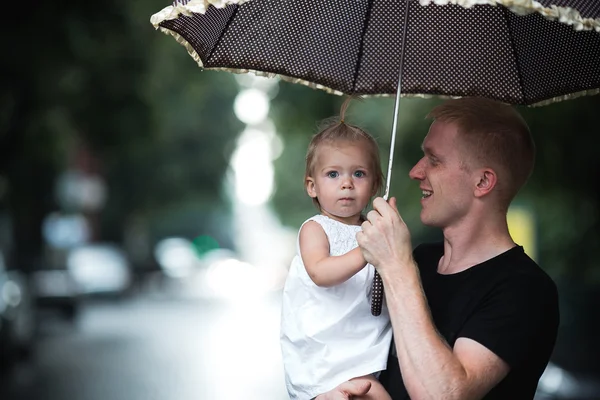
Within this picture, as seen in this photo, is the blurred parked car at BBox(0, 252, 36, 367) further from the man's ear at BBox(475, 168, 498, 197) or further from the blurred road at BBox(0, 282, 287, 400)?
the man's ear at BBox(475, 168, 498, 197)

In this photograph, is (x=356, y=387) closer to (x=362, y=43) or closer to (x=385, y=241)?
(x=385, y=241)

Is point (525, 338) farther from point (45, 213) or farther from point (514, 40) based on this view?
point (45, 213)

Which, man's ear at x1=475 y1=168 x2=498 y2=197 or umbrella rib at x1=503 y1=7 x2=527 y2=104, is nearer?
man's ear at x1=475 y1=168 x2=498 y2=197

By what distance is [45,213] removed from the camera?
29.9 m

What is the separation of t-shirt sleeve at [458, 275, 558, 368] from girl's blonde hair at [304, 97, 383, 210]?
2.32ft

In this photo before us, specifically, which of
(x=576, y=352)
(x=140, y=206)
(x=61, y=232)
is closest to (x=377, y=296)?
(x=576, y=352)

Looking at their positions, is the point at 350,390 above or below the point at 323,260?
below

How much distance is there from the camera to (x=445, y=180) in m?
3.74

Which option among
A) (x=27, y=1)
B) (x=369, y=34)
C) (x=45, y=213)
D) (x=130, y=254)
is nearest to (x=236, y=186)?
(x=130, y=254)

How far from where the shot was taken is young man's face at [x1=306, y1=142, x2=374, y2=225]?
3.80 metres

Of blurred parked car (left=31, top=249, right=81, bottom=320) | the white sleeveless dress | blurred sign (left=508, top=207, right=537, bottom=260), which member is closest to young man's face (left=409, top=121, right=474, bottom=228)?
the white sleeveless dress

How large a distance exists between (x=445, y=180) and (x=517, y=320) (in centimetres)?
65

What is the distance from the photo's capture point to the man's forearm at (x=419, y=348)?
→ 3193 mm

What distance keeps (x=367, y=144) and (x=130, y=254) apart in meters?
53.8
